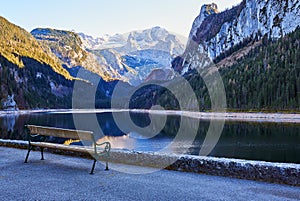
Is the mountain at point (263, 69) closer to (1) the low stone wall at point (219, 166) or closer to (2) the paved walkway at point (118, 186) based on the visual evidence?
(1) the low stone wall at point (219, 166)

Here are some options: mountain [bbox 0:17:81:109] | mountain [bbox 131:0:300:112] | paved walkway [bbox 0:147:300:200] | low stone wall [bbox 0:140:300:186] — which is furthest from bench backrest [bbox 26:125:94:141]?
mountain [bbox 0:17:81:109]

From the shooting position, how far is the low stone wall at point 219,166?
709cm

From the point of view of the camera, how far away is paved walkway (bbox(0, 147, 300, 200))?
580cm

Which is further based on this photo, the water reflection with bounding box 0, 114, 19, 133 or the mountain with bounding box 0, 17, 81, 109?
the mountain with bounding box 0, 17, 81, 109

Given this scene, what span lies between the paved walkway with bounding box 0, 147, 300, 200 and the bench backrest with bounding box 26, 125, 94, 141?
875 millimetres

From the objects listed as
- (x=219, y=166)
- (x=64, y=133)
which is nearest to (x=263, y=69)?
(x=219, y=166)

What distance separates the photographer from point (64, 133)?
28.0 feet

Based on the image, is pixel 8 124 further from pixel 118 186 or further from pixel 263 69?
pixel 263 69

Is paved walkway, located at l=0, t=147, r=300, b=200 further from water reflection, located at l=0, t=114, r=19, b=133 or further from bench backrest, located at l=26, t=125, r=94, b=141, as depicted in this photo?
water reflection, located at l=0, t=114, r=19, b=133

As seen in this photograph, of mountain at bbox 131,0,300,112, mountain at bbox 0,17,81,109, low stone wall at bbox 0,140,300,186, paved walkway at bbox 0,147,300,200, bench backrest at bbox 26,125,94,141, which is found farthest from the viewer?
mountain at bbox 0,17,81,109

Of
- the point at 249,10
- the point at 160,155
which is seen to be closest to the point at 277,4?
the point at 249,10

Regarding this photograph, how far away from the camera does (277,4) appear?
14175cm

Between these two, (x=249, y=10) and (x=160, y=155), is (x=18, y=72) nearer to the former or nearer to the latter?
(x=249, y=10)

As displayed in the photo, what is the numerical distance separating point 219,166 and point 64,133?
442 centimetres
